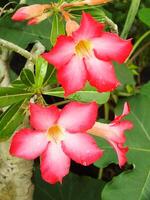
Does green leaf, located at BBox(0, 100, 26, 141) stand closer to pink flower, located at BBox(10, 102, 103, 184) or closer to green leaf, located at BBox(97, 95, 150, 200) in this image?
pink flower, located at BBox(10, 102, 103, 184)

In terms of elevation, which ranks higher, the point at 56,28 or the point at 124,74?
the point at 56,28

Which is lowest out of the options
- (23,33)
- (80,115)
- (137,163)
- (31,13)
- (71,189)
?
(71,189)

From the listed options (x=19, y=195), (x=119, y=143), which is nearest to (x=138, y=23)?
(x=19, y=195)

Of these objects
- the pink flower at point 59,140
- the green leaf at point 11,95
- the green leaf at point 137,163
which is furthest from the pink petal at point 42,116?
the green leaf at point 137,163

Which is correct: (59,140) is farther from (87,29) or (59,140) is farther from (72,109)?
(87,29)

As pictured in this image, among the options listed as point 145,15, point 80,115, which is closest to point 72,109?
point 80,115
